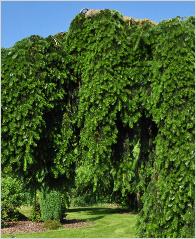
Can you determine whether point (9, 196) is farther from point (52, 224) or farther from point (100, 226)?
point (100, 226)

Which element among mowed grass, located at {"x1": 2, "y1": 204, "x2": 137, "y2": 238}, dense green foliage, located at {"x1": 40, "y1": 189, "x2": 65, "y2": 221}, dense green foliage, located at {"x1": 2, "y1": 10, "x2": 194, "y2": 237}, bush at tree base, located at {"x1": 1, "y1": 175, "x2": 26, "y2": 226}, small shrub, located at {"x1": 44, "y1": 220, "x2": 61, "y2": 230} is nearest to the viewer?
dense green foliage, located at {"x1": 2, "y1": 10, "x2": 194, "y2": 237}

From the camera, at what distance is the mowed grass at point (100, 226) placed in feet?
49.1

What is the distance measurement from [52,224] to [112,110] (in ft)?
38.6

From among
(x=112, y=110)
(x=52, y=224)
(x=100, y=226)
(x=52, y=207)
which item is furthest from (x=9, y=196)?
(x=112, y=110)

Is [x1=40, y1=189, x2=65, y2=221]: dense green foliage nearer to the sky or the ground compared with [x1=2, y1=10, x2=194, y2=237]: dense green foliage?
nearer to the ground

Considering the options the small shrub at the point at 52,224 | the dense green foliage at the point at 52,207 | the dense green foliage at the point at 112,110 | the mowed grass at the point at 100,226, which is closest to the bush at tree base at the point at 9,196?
the dense green foliage at the point at 52,207

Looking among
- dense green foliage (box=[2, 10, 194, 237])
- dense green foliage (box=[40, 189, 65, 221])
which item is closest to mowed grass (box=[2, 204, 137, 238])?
dense green foliage (box=[40, 189, 65, 221])

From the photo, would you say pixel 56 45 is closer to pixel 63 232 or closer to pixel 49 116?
pixel 49 116

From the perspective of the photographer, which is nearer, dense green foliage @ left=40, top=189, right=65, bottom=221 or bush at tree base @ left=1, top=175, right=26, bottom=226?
bush at tree base @ left=1, top=175, right=26, bottom=226

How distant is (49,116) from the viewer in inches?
255

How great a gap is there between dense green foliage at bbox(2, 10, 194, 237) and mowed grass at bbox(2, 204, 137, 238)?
19.5 ft

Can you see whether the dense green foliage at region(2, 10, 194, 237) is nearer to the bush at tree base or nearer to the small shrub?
the small shrub

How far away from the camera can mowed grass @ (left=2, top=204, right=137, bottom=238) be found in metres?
15.0

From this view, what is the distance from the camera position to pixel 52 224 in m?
16.9
